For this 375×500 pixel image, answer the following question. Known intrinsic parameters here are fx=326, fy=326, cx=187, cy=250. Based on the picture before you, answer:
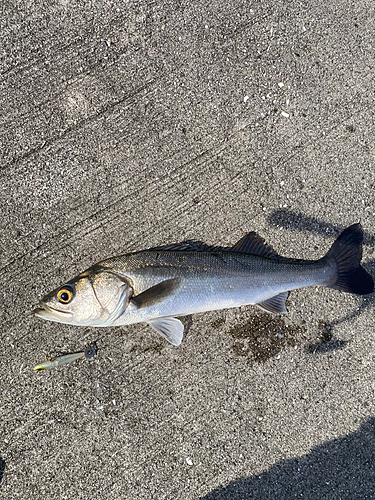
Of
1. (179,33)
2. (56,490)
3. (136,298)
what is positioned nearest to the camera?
(136,298)

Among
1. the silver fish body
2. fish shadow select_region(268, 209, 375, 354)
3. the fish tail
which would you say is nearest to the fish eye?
the silver fish body

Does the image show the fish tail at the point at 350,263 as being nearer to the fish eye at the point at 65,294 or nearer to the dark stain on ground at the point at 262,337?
the dark stain on ground at the point at 262,337

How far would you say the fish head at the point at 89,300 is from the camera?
2.50m

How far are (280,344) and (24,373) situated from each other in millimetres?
2286

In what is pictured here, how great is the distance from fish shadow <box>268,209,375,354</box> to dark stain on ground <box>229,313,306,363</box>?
9.7 inches

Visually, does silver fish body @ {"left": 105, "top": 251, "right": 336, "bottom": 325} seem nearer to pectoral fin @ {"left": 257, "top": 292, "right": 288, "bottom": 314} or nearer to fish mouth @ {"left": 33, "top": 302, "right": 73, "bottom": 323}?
pectoral fin @ {"left": 257, "top": 292, "right": 288, "bottom": 314}

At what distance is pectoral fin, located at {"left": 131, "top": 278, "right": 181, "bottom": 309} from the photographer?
2.56 metres

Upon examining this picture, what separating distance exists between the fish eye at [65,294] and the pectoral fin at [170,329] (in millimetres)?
689

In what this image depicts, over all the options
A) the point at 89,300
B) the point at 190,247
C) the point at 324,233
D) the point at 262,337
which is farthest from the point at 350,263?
the point at 89,300

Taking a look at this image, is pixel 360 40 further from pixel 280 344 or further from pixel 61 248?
pixel 61 248

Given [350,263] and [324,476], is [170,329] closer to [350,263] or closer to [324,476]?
[350,263]

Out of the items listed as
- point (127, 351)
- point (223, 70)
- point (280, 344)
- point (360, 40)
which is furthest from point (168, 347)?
point (360, 40)

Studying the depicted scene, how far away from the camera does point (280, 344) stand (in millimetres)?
3025

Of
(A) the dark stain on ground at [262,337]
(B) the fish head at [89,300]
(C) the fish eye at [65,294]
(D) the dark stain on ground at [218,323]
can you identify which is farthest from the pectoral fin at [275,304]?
(C) the fish eye at [65,294]
